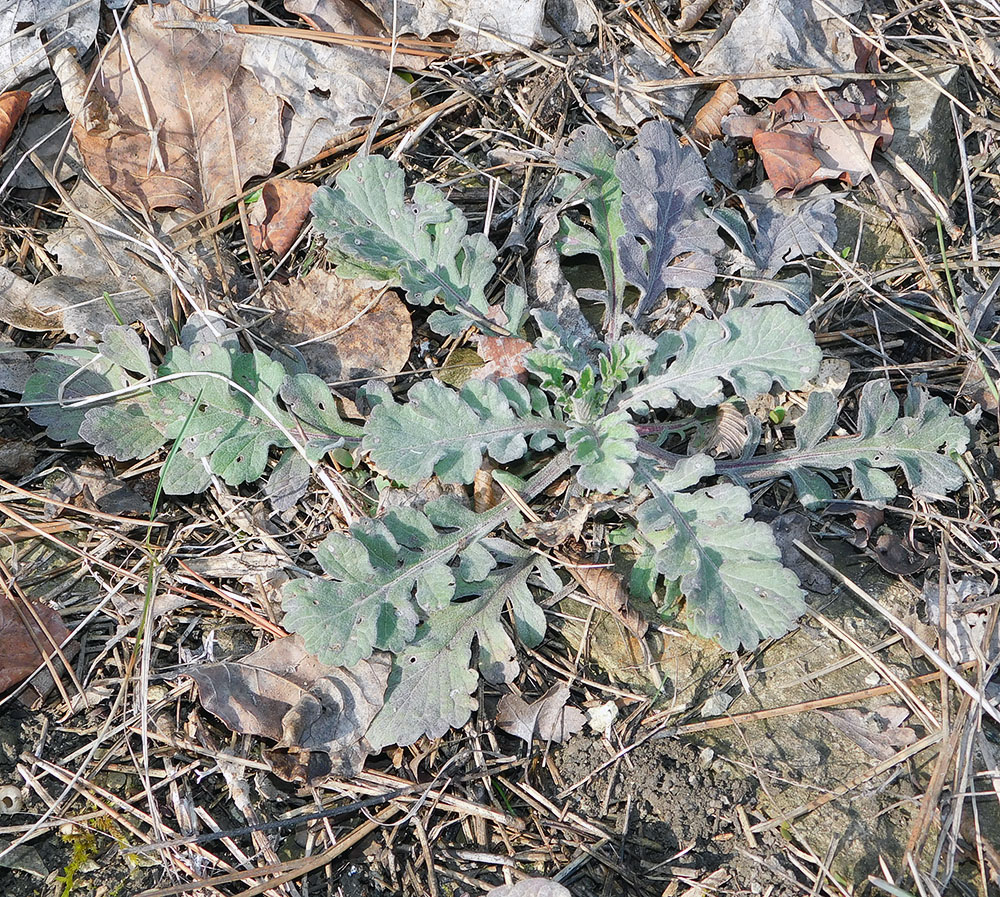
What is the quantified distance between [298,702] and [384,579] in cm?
41

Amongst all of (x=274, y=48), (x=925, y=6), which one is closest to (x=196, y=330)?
(x=274, y=48)

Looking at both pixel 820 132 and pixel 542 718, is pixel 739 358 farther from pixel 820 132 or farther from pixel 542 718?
pixel 542 718

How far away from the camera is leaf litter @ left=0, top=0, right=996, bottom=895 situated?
227 cm

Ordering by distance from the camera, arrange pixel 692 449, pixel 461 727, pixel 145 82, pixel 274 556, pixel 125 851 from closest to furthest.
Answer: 1. pixel 125 851
2. pixel 461 727
3. pixel 274 556
4. pixel 692 449
5. pixel 145 82

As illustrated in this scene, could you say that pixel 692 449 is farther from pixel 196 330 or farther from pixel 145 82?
pixel 145 82

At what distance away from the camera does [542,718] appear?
2.36 metres

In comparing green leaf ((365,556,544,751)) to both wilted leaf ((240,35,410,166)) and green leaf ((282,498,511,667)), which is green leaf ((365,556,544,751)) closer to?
green leaf ((282,498,511,667))

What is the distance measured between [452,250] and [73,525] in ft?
4.83

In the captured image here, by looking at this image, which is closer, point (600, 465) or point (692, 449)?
point (600, 465)

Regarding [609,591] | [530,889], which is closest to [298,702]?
[530,889]

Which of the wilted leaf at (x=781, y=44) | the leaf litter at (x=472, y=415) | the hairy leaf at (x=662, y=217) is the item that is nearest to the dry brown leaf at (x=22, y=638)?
the leaf litter at (x=472, y=415)

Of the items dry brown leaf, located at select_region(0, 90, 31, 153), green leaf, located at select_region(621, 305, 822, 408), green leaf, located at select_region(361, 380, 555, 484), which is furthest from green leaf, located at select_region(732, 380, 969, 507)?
dry brown leaf, located at select_region(0, 90, 31, 153)

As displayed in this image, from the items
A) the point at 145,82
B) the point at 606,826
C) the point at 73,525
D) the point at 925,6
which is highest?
the point at 145,82

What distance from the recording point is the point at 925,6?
3.30 m
